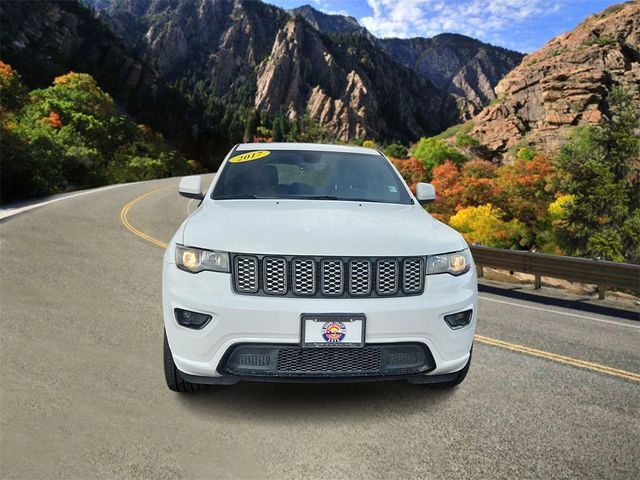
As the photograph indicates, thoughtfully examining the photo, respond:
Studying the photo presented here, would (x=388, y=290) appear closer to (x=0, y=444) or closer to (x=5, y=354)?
(x=0, y=444)

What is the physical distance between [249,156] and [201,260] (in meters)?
1.97

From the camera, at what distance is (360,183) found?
491 cm

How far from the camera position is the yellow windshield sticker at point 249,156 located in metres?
4.99

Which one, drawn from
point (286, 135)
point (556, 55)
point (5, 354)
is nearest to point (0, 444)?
point (5, 354)

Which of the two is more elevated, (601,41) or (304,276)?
(601,41)

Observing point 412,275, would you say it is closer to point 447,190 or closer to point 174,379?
point 174,379

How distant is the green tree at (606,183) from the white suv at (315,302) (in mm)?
32317

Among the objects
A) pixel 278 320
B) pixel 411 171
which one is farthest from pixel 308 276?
pixel 411 171

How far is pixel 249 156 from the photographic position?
16.5 feet

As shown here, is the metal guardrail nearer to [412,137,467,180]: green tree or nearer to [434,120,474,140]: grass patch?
[412,137,467,180]: green tree

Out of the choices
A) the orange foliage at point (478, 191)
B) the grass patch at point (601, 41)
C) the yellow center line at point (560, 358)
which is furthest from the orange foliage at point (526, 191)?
the grass patch at point (601, 41)

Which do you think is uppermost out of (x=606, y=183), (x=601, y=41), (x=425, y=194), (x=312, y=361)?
(x=601, y=41)

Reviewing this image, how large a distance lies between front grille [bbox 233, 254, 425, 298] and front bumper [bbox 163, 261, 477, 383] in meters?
0.06

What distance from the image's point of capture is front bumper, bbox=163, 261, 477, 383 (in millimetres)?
3146
